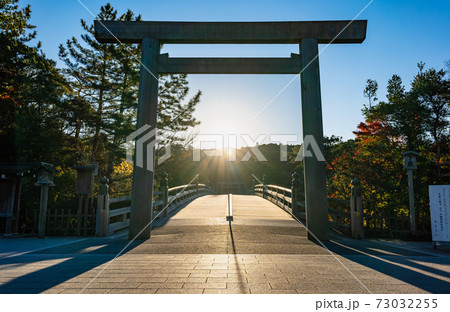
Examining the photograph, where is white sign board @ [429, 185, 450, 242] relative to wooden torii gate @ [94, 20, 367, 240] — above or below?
below

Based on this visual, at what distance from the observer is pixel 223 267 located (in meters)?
3.92

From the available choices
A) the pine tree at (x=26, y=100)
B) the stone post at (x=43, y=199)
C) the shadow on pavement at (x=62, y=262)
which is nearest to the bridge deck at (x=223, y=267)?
the shadow on pavement at (x=62, y=262)

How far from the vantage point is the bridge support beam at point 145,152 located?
6.53 meters

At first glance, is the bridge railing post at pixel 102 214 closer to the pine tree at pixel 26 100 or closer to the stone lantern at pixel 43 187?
the stone lantern at pixel 43 187

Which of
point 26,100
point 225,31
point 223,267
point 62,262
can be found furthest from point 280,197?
point 26,100

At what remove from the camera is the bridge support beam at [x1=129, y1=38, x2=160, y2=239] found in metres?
6.53

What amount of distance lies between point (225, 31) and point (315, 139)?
3.44 metres

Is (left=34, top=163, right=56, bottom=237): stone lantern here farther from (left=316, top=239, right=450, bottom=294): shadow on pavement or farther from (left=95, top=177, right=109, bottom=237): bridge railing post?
(left=316, top=239, right=450, bottom=294): shadow on pavement

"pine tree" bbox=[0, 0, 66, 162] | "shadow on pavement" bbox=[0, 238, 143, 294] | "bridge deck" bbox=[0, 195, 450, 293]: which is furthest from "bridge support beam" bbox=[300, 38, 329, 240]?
"pine tree" bbox=[0, 0, 66, 162]

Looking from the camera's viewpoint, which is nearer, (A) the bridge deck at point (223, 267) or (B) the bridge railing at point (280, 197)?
(A) the bridge deck at point (223, 267)

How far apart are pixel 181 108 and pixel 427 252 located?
15619mm

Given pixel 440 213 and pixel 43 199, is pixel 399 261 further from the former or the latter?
pixel 43 199

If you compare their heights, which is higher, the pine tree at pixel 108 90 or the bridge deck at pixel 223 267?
the pine tree at pixel 108 90

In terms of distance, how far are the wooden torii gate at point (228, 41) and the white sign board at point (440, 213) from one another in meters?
2.59
